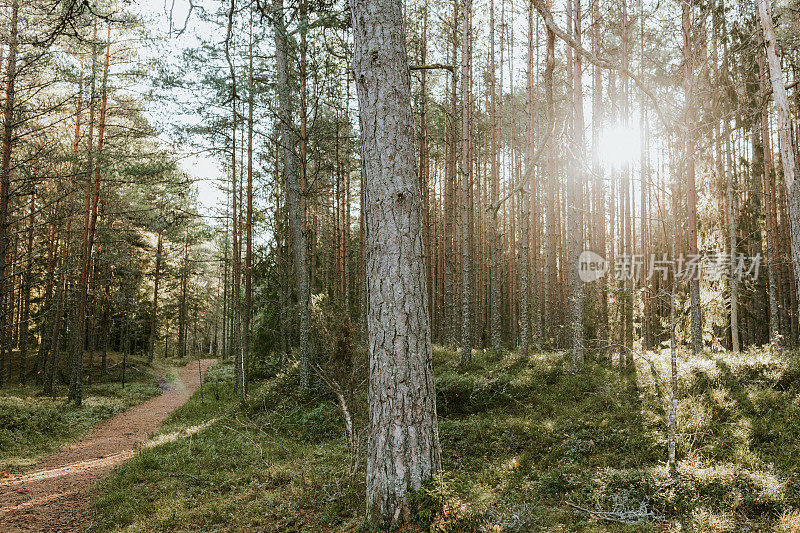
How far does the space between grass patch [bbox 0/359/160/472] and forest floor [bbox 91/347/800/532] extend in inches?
103

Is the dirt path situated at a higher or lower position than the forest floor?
lower

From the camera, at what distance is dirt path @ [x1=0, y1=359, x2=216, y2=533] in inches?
221

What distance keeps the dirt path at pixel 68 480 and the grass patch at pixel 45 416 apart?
0.34m

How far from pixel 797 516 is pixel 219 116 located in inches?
531

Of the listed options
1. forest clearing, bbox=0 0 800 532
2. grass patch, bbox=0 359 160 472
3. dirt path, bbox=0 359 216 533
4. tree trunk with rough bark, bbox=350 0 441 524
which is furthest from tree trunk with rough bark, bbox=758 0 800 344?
grass patch, bbox=0 359 160 472

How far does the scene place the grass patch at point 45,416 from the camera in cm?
875

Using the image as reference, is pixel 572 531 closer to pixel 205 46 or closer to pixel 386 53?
pixel 386 53

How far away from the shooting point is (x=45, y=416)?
10789mm

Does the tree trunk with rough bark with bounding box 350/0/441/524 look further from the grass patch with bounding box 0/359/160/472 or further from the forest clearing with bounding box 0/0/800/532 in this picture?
the grass patch with bounding box 0/359/160/472

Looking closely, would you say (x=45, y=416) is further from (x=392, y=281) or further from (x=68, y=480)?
(x=392, y=281)

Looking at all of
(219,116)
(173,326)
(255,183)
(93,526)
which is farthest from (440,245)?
(173,326)

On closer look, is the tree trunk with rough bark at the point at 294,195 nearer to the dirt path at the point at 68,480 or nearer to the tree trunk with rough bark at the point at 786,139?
the dirt path at the point at 68,480

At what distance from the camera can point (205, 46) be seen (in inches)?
418

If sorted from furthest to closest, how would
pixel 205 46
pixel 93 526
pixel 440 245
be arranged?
pixel 440 245 < pixel 205 46 < pixel 93 526
